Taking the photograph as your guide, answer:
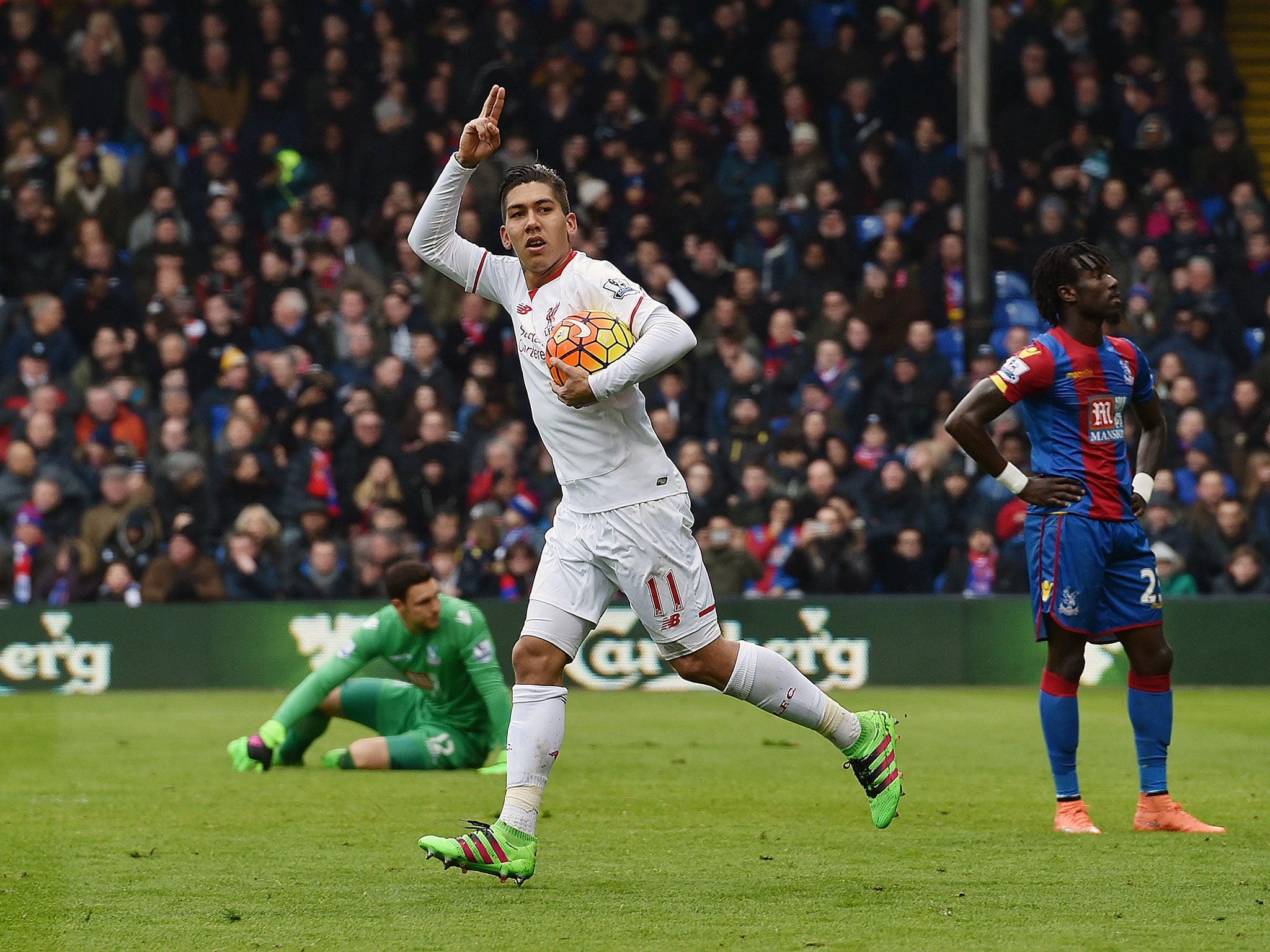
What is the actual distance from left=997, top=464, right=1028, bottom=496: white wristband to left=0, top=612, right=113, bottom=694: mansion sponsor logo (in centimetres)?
975

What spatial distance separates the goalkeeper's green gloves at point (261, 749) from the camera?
31.3 ft

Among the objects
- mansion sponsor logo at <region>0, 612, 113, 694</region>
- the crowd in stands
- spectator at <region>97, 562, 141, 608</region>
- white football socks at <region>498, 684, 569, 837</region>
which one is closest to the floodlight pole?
the crowd in stands

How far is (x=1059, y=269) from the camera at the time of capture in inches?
281

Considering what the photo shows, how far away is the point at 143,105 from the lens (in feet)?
61.2

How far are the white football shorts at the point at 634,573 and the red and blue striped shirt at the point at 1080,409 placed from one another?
162cm

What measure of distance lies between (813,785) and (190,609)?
7539mm

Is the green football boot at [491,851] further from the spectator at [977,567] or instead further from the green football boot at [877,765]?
the spectator at [977,567]

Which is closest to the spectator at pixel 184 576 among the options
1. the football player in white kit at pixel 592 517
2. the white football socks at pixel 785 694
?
the football player in white kit at pixel 592 517

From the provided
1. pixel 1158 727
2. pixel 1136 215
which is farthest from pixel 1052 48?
pixel 1158 727

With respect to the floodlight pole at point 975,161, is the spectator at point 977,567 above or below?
below

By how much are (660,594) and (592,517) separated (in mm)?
344

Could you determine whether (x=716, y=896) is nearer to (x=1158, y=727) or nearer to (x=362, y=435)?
(x=1158, y=727)

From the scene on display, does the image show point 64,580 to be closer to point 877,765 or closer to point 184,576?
point 184,576

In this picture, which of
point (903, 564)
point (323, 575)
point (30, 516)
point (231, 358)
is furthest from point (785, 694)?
point (231, 358)
